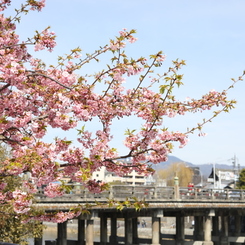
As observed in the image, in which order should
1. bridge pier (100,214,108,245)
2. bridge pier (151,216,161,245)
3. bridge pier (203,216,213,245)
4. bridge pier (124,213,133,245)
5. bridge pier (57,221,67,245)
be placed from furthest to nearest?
1. bridge pier (203,216,213,245)
2. bridge pier (100,214,108,245)
3. bridge pier (124,213,133,245)
4. bridge pier (151,216,161,245)
5. bridge pier (57,221,67,245)

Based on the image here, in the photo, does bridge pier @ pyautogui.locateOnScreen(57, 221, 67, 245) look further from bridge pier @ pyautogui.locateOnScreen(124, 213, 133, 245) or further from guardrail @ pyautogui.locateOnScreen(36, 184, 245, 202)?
bridge pier @ pyautogui.locateOnScreen(124, 213, 133, 245)

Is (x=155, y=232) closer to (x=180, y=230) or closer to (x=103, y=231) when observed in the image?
(x=103, y=231)

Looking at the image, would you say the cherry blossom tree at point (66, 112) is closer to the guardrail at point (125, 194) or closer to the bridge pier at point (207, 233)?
the guardrail at point (125, 194)

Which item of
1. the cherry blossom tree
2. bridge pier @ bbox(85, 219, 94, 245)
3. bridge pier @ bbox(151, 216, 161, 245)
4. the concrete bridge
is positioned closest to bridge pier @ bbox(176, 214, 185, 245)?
the concrete bridge

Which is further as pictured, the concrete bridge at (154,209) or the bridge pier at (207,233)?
the bridge pier at (207,233)

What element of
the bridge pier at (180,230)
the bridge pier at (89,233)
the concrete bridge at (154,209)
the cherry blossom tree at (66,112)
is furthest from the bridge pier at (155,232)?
the cherry blossom tree at (66,112)

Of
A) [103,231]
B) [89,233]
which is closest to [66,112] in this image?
[89,233]

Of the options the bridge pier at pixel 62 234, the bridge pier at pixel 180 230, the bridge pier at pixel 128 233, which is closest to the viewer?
the bridge pier at pixel 62 234

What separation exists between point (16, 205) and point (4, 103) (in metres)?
1.86

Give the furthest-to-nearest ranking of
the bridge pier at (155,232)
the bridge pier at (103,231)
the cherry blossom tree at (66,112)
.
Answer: the bridge pier at (103,231)
the bridge pier at (155,232)
the cherry blossom tree at (66,112)

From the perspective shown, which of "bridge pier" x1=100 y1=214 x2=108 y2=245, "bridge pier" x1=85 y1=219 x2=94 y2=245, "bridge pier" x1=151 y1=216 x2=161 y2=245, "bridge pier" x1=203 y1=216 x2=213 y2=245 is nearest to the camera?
"bridge pier" x1=85 y1=219 x2=94 y2=245

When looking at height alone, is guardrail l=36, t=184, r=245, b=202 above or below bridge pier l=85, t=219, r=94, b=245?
above

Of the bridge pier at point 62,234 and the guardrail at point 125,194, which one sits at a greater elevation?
the guardrail at point 125,194

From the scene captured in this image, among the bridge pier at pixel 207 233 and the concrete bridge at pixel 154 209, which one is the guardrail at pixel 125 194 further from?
the bridge pier at pixel 207 233
